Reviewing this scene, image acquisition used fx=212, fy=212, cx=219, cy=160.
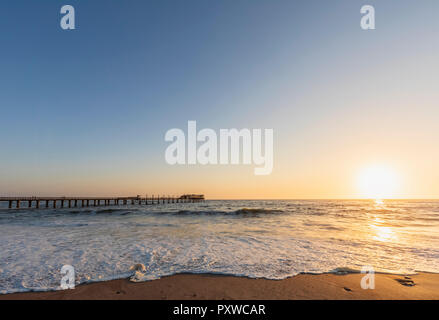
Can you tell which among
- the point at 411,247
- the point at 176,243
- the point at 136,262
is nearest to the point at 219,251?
the point at 176,243

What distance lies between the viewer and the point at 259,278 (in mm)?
5102

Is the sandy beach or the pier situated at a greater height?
the sandy beach

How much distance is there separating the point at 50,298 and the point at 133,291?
1542 millimetres

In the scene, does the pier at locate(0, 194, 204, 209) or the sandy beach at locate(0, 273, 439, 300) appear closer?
the sandy beach at locate(0, 273, 439, 300)

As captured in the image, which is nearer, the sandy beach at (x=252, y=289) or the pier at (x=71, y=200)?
the sandy beach at (x=252, y=289)

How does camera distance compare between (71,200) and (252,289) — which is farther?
(71,200)

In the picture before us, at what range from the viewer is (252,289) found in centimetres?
447

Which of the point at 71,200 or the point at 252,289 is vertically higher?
the point at 252,289

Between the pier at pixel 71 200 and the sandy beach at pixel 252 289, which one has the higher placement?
the sandy beach at pixel 252 289

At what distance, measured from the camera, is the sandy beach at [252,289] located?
415 cm

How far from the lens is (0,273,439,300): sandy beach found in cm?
415

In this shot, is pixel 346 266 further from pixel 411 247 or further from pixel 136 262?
pixel 136 262
